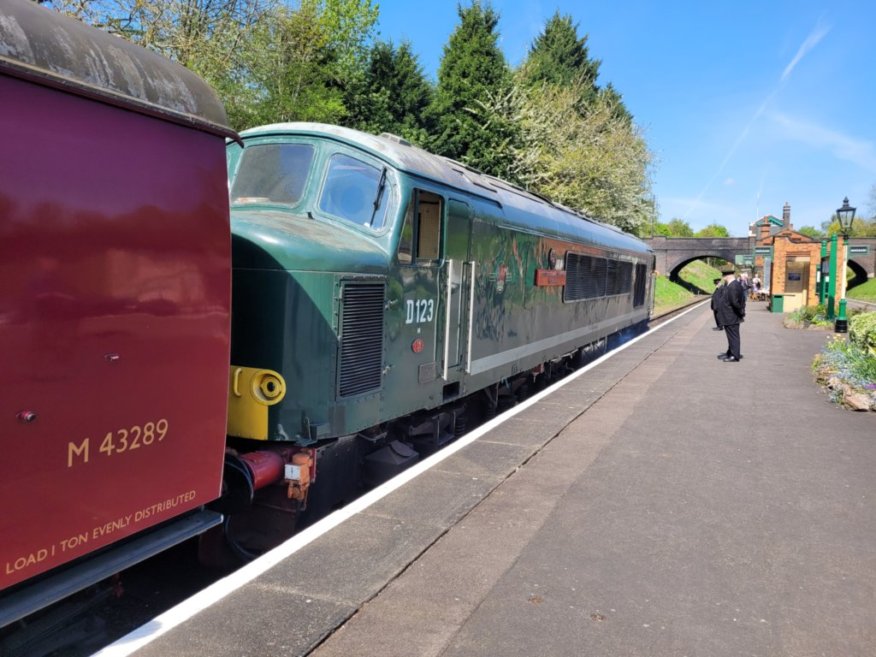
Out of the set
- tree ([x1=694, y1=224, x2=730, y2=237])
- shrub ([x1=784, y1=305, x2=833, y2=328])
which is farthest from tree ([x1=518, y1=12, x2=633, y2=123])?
tree ([x1=694, y1=224, x2=730, y2=237])

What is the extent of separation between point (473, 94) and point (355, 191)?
23.6 metres

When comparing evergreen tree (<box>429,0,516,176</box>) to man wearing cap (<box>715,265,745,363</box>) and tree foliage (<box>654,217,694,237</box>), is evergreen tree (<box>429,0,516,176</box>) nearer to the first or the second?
man wearing cap (<box>715,265,745,363</box>)

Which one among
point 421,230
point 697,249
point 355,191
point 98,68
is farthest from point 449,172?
point 697,249

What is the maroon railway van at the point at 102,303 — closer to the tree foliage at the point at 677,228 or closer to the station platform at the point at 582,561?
the station platform at the point at 582,561

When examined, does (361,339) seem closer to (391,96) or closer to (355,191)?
(355,191)

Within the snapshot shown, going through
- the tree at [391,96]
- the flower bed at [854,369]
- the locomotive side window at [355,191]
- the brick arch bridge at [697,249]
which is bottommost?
the flower bed at [854,369]

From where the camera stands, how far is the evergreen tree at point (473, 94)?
85.6 ft

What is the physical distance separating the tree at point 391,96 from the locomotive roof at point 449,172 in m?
15.5

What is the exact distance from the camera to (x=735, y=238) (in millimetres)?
63062

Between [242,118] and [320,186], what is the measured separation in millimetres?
15675

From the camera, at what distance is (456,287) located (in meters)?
6.24

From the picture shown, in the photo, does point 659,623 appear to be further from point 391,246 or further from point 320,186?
point 320,186

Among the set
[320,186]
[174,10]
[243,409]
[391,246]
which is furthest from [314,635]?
[174,10]

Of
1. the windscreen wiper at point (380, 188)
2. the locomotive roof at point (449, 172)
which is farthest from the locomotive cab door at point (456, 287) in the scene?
the windscreen wiper at point (380, 188)
